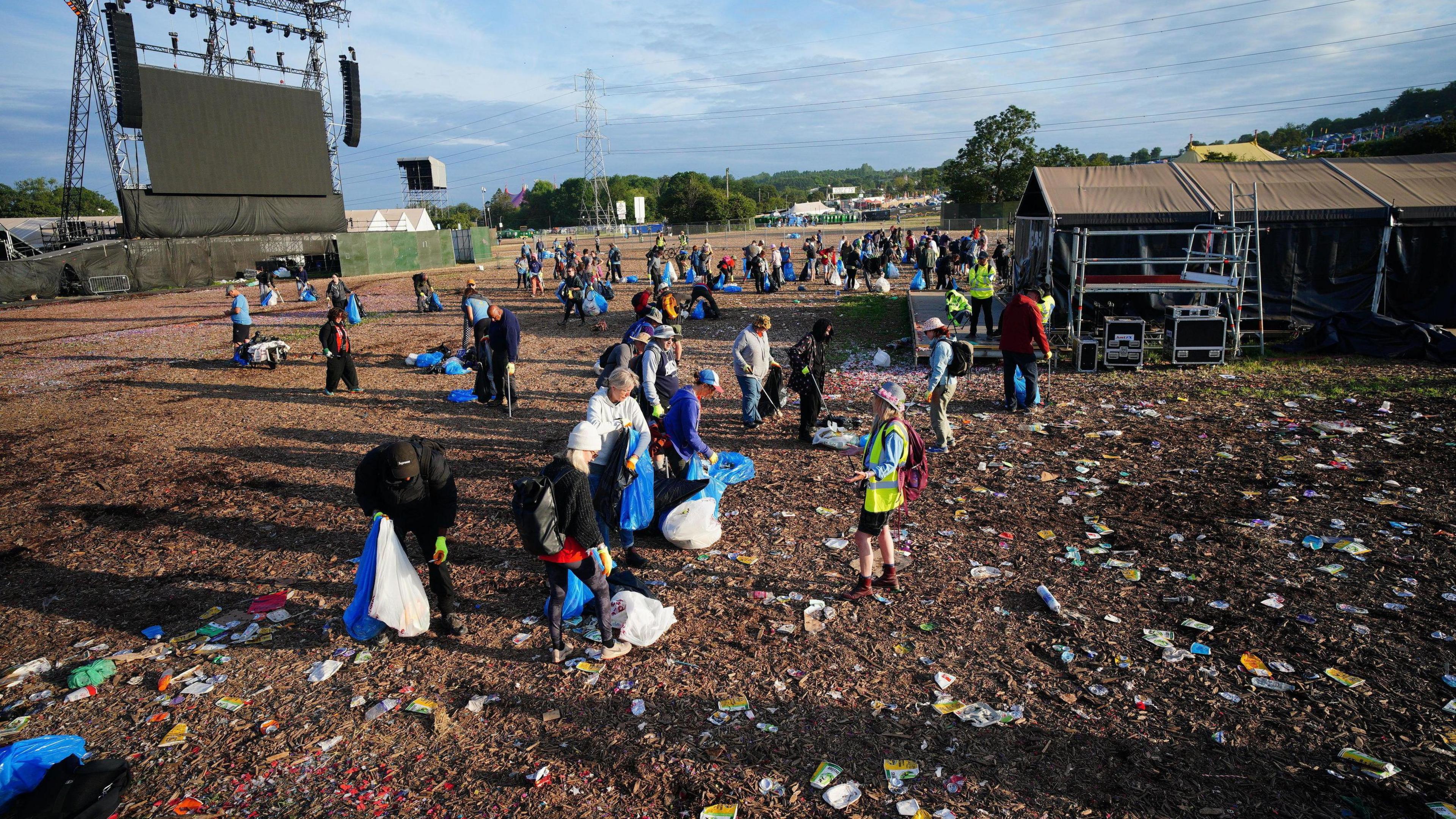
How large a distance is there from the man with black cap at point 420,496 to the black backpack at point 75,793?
66.7 inches

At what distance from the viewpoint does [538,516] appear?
4227 mm

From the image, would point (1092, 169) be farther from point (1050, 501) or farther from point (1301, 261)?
point (1050, 501)

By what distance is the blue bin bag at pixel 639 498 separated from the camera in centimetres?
586

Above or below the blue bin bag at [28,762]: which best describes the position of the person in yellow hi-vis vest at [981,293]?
above

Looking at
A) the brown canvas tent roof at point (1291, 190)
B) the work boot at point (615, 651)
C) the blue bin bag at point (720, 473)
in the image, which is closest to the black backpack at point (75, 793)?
the work boot at point (615, 651)

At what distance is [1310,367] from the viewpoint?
11492mm

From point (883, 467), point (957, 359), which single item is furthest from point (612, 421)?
point (957, 359)

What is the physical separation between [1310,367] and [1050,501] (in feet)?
25.5

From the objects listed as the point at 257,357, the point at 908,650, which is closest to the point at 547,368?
the point at 257,357

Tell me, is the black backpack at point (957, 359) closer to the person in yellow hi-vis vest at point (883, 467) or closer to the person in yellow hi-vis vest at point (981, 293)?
the person in yellow hi-vis vest at point (883, 467)

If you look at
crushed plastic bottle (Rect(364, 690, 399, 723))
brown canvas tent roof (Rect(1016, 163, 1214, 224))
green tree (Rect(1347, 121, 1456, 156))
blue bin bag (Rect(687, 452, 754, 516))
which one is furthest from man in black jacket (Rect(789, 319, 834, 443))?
green tree (Rect(1347, 121, 1456, 156))

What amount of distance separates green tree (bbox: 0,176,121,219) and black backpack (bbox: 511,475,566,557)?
3155 inches

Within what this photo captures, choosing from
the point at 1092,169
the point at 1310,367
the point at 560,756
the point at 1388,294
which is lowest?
the point at 560,756

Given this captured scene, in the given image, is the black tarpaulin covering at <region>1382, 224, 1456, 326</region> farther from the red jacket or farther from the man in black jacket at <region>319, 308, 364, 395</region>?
the man in black jacket at <region>319, 308, 364, 395</region>
